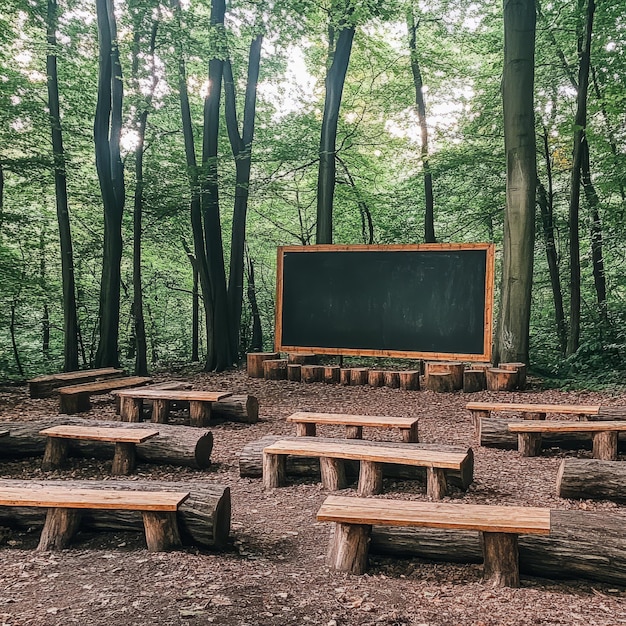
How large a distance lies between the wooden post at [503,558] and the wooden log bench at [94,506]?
163cm

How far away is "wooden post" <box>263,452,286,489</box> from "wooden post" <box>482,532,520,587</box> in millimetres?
2026

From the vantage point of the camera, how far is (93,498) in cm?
317

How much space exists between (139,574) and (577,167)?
32.9 feet

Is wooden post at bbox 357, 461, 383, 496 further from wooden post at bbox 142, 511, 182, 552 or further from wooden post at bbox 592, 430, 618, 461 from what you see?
wooden post at bbox 592, 430, 618, 461

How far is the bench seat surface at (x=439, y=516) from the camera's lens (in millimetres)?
2660

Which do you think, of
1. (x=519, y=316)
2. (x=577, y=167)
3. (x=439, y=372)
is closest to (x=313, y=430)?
(x=439, y=372)

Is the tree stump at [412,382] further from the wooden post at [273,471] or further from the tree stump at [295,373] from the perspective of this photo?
the wooden post at [273,471]

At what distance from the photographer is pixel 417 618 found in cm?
238

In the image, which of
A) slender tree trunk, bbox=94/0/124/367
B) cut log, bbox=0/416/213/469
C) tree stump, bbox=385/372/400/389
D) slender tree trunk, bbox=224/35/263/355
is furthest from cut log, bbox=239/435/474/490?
slender tree trunk, bbox=224/35/263/355

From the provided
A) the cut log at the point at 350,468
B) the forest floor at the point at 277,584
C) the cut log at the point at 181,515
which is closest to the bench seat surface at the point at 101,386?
the cut log at the point at 350,468

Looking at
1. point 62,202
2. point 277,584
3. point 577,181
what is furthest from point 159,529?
point 577,181

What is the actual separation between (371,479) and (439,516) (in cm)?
137

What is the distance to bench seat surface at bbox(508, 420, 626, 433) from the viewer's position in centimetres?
474

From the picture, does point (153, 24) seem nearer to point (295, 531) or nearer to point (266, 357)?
point (266, 357)
